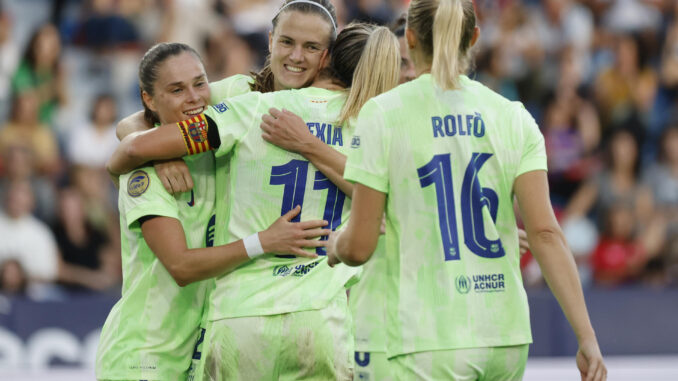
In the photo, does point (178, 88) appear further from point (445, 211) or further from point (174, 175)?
point (445, 211)

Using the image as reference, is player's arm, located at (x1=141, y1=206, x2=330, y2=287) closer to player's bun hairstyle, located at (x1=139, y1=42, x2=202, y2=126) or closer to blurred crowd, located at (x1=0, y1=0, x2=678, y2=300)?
player's bun hairstyle, located at (x1=139, y1=42, x2=202, y2=126)

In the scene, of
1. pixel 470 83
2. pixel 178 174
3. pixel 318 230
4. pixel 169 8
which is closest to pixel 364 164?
pixel 470 83

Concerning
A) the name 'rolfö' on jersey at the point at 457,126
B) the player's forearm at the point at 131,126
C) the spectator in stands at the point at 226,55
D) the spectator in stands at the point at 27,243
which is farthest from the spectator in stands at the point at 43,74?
the name 'rolfö' on jersey at the point at 457,126

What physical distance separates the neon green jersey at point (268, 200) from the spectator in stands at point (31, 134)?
6633 millimetres

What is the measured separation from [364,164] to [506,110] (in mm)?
540

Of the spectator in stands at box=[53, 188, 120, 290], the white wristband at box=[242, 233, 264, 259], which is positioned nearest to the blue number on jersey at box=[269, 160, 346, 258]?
the white wristband at box=[242, 233, 264, 259]

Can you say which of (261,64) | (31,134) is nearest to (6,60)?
(31,134)

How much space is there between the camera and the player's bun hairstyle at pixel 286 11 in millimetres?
4230

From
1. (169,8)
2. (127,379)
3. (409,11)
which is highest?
(169,8)

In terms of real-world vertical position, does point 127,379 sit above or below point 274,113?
below

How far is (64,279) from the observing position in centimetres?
946

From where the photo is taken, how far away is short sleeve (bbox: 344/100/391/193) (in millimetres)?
3213

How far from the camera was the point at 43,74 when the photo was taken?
10.9 meters

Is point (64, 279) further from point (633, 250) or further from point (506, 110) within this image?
point (506, 110)
